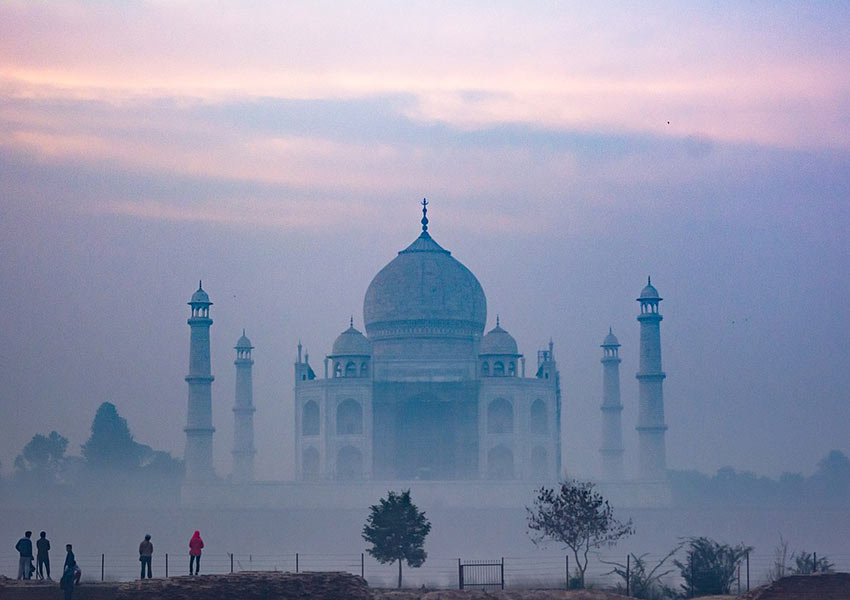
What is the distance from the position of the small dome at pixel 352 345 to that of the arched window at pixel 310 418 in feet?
7.13

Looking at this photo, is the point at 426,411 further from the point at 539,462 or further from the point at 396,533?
the point at 396,533

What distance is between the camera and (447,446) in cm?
6216

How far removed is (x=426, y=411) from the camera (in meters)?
62.6

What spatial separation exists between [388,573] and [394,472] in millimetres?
21877

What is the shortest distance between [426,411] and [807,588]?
4009 centimetres

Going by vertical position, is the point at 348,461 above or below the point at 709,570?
above

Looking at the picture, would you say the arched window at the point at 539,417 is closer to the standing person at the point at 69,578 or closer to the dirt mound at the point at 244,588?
the dirt mound at the point at 244,588

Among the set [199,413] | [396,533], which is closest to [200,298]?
[199,413]

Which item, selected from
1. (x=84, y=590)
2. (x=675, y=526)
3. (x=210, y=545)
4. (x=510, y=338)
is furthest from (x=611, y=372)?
(x=84, y=590)

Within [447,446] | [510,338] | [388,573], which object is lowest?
[388,573]

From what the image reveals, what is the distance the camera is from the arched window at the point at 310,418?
6328 centimetres

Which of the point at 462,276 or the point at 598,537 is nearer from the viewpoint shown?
the point at 598,537

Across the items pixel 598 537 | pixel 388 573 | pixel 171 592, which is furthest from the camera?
pixel 388 573

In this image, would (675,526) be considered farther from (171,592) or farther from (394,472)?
(171,592)
